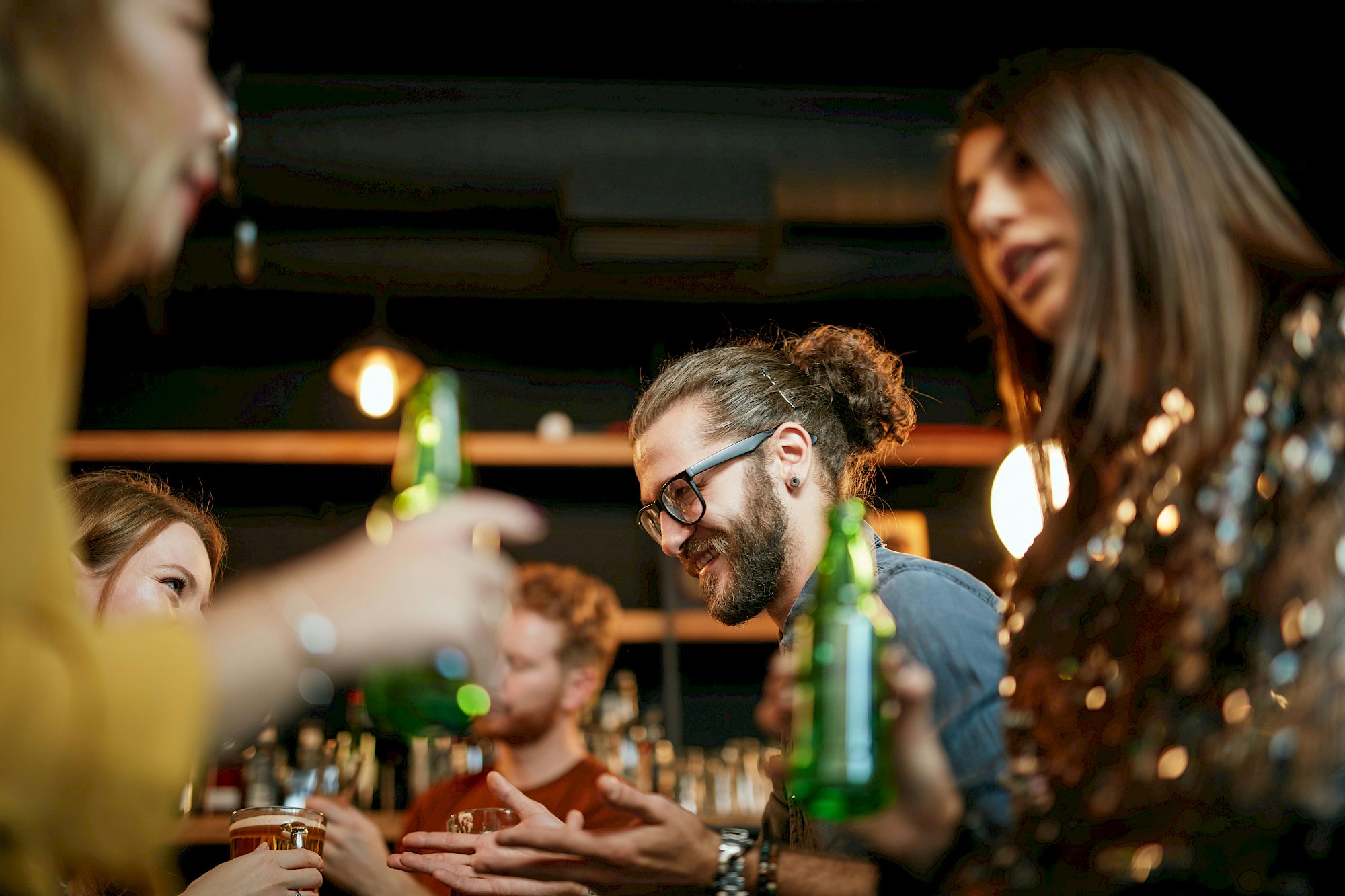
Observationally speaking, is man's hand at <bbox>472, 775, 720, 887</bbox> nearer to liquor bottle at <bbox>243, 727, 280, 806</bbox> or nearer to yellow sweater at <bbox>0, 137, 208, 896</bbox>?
yellow sweater at <bbox>0, 137, 208, 896</bbox>

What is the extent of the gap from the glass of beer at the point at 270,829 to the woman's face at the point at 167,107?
909 mm

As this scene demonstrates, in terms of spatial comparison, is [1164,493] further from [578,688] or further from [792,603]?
[578,688]

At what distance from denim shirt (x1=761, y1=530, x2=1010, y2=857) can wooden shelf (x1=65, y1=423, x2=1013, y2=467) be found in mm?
2110

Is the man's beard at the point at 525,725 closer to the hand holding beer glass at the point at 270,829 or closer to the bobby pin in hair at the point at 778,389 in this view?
the bobby pin in hair at the point at 778,389

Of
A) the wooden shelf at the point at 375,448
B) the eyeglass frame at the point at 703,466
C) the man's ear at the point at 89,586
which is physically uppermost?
the wooden shelf at the point at 375,448

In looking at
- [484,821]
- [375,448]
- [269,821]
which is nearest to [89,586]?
[269,821]

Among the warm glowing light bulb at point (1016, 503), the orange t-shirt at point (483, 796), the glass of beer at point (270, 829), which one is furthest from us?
the orange t-shirt at point (483, 796)

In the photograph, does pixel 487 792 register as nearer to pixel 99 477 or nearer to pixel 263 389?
pixel 99 477

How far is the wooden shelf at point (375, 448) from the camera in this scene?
12.4 feet

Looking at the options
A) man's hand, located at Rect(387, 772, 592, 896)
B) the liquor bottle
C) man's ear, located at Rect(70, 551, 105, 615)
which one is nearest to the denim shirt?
man's hand, located at Rect(387, 772, 592, 896)

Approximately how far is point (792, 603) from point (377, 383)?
181 cm

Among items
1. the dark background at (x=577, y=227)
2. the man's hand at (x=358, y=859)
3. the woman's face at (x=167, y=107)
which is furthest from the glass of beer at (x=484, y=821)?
the dark background at (x=577, y=227)

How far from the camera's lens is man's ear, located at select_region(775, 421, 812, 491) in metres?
2.40

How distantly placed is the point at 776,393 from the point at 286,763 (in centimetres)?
208
